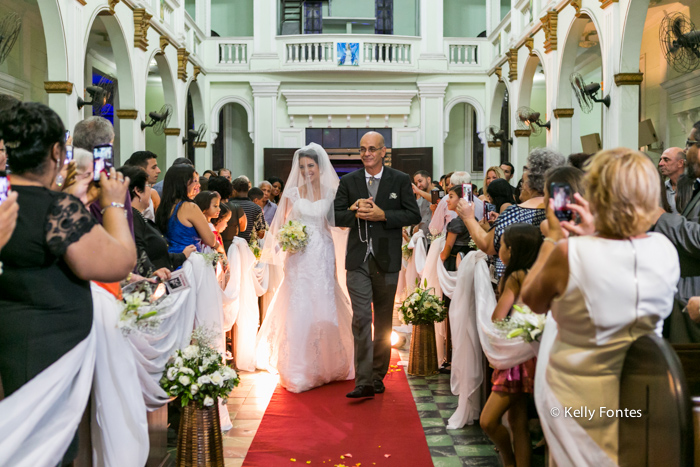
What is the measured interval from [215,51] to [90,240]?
15138mm

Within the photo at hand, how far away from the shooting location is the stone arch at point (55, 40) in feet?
26.6

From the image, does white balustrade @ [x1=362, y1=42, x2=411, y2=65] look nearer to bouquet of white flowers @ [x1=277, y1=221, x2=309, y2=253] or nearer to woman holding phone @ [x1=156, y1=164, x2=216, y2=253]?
bouquet of white flowers @ [x1=277, y1=221, x2=309, y2=253]

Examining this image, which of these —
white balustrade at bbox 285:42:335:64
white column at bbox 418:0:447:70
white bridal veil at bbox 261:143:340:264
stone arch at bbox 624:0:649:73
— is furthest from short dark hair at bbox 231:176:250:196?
white column at bbox 418:0:447:70

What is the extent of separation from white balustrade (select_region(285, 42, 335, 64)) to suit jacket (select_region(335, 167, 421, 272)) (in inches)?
449

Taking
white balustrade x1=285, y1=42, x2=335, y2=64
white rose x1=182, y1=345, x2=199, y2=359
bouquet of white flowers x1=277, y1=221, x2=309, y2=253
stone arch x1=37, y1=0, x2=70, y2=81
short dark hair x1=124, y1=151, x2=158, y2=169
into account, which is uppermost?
white balustrade x1=285, y1=42, x2=335, y2=64

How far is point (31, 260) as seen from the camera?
6.61ft

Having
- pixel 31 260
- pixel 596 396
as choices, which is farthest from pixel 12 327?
pixel 596 396

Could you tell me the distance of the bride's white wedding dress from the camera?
5262 mm

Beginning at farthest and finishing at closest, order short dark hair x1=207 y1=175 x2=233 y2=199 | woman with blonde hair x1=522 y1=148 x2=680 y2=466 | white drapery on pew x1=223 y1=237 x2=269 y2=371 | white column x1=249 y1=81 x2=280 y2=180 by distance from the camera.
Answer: white column x1=249 y1=81 x2=280 y2=180 < short dark hair x1=207 y1=175 x2=233 y2=199 < white drapery on pew x1=223 y1=237 x2=269 y2=371 < woman with blonde hair x1=522 y1=148 x2=680 y2=466

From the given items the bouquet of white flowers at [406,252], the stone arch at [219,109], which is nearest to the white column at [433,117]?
the stone arch at [219,109]

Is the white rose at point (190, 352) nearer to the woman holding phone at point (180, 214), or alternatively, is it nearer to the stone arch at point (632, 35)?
the woman holding phone at point (180, 214)

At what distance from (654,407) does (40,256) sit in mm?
1859

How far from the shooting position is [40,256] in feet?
6.61

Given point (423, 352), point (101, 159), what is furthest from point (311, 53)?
point (101, 159)
